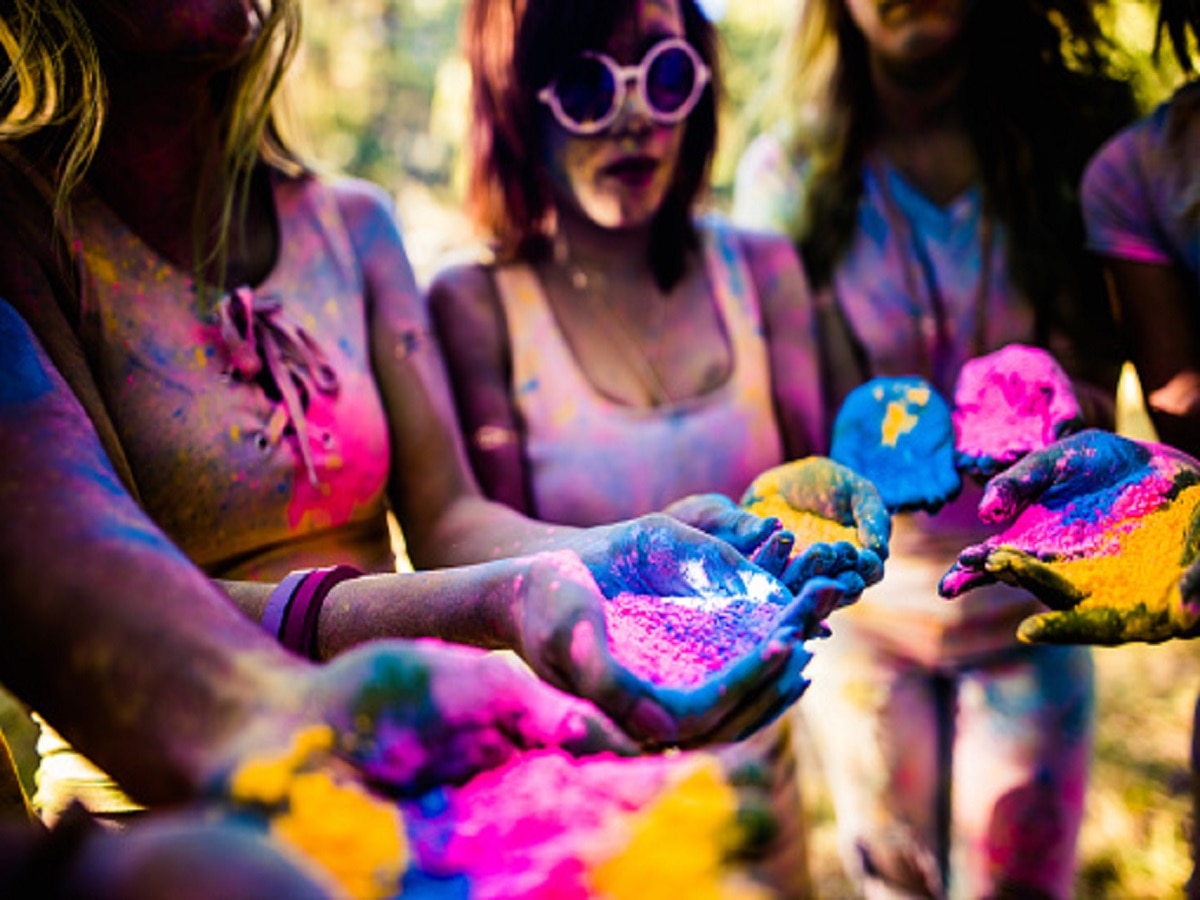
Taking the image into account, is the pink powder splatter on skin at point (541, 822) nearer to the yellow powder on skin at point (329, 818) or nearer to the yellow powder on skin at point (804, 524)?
the yellow powder on skin at point (329, 818)

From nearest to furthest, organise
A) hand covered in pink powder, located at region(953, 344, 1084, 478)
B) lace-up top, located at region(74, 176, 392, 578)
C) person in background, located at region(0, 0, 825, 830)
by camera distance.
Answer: person in background, located at region(0, 0, 825, 830) → lace-up top, located at region(74, 176, 392, 578) → hand covered in pink powder, located at region(953, 344, 1084, 478)

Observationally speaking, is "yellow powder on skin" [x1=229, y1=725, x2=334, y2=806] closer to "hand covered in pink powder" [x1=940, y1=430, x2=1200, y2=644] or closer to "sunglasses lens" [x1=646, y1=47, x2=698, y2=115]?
"hand covered in pink powder" [x1=940, y1=430, x2=1200, y2=644]

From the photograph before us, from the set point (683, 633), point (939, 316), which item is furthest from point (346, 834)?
point (939, 316)

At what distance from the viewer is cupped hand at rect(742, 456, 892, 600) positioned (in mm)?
1322

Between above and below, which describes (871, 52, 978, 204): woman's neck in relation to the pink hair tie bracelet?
above

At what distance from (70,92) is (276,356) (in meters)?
0.48

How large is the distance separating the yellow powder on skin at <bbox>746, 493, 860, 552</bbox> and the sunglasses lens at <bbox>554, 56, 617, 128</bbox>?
2.86ft

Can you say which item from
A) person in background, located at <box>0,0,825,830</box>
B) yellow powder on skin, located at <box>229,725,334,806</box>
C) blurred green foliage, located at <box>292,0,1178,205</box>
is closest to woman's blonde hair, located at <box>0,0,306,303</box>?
person in background, located at <box>0,0,825,830</box>

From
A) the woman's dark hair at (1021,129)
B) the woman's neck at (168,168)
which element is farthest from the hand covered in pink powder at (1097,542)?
the woman's neck at (168,168)

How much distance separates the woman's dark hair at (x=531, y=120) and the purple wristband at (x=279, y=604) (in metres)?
1.00

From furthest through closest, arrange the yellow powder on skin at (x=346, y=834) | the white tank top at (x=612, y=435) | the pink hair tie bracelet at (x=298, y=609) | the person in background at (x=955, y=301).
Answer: the person in background at (x=955, y=301) → the white tank top at (x=612, y=435) → the pink hair tie bracelet at (x=298, y=609) → the yellow powder on skin at (x=346, y=834)

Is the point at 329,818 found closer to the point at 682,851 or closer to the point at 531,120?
the point at 682,851

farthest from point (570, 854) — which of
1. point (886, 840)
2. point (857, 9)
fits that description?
point (857, 9)

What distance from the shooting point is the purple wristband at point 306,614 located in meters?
1.29
